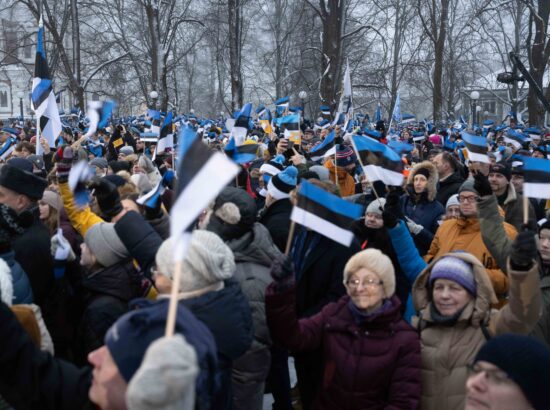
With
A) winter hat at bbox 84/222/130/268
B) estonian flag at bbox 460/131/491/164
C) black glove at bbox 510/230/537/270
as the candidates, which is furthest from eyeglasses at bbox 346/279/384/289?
estonian flag at bbox 460/131/491/164

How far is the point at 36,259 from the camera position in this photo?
360cm

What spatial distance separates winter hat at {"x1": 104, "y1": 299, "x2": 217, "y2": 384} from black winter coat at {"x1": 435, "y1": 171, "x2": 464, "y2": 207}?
16.0 feet

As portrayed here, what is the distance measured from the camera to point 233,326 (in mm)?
2596

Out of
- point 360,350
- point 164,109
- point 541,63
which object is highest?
point 541,63

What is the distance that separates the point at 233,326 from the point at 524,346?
1.15 m

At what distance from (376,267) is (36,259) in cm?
200

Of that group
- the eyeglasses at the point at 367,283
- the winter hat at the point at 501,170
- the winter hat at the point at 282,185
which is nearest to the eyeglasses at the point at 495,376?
the eyeglasses at the point at 367,283

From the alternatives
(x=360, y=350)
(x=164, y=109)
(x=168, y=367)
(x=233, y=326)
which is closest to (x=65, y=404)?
(x=233, y=326)

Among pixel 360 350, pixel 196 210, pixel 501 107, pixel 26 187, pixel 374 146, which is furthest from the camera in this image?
pixel 501 107

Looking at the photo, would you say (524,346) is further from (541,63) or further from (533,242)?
(541,63)

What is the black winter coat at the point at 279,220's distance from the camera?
182 inches

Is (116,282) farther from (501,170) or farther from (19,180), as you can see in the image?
(501,170)

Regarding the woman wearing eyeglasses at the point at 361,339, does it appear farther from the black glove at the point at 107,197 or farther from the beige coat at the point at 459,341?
the black glove at the point at 107,197

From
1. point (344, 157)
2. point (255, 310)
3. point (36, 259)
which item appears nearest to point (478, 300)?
point (255, 310)
